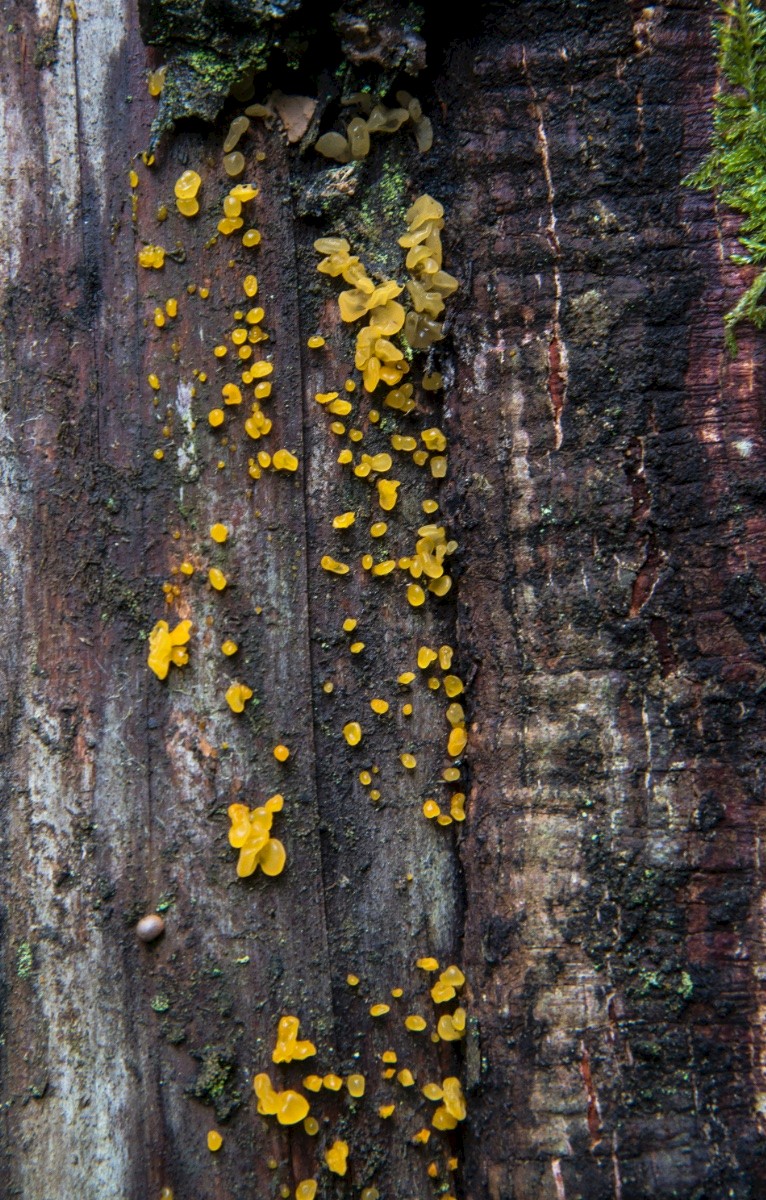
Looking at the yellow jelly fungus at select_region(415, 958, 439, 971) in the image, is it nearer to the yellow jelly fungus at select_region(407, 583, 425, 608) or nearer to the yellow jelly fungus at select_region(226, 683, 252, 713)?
the yellow jelly fungus at select_region(226, 683, 252, 713)

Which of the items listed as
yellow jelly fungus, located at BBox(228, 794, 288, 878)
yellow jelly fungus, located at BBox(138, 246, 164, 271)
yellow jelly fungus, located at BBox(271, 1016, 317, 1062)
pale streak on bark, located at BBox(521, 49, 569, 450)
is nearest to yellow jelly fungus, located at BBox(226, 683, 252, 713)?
yellow jelly fungus, located at BBox(228, 794, 288, 878)

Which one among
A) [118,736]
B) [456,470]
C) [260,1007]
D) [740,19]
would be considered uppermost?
[740,19]

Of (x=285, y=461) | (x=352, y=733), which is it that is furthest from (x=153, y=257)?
(x=352, y=733)

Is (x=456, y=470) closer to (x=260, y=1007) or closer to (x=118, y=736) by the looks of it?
(x=118, y=736)

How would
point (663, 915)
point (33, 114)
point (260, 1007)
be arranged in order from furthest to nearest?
point (33, 114), point (260, 1007), point (663, 915)

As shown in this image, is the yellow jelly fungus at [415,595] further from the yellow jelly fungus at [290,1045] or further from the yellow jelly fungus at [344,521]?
the yellow jelly fungus at [290,1045]

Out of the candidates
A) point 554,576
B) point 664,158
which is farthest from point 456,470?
point 664,158

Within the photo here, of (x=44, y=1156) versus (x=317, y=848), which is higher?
(x=317, y=848)
